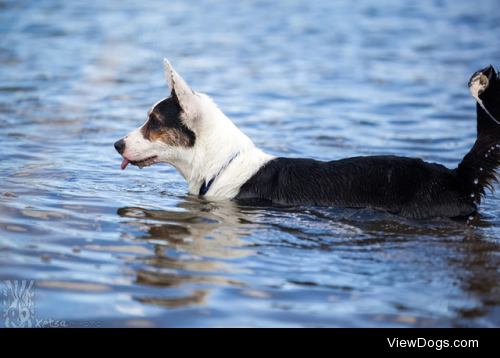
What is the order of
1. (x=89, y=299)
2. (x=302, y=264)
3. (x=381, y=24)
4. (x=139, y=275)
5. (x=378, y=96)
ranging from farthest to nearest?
1. (x=381, y=24)
2. (x=378, y=96)
3. (x=302, y=264)
4. (x=139, y=275)
5. (x=89, y=299)

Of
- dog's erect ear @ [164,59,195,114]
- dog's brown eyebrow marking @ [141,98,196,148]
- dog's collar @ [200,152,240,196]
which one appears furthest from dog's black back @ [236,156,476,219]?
dog's erect ear @ [164,59,195,114]

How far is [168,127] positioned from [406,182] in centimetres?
239

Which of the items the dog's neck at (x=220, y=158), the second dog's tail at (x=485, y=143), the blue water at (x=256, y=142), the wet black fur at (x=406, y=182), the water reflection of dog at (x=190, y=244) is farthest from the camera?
the dog's neck at (x=220, y=158)

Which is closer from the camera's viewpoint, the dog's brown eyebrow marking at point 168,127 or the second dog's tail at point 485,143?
the second dog's tail at point 485,143

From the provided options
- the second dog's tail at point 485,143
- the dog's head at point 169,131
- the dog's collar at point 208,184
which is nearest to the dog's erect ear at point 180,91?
the dog's head at point 169,131

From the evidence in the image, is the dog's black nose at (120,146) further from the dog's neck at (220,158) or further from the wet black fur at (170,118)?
the dog's neck at (220,158)

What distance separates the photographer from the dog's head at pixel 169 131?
6.36 metres

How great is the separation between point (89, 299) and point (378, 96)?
9119 millimetres

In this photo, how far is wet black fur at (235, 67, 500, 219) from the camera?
225 inches

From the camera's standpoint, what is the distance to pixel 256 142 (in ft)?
31.2

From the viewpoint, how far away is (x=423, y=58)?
15.4 metres

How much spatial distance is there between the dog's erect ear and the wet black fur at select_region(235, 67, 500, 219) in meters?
1.19

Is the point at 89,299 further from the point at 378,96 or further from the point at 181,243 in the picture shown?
the point at 378,96
